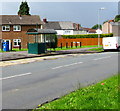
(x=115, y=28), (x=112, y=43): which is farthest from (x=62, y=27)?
(x=112, y=43)

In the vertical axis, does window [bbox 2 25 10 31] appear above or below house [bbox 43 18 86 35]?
below

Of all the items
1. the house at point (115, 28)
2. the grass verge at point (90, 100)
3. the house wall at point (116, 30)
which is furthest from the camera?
the house wall at point (116, 30)

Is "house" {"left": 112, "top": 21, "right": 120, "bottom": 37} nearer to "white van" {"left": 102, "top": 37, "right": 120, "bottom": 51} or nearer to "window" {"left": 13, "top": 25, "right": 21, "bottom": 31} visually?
"window" {"left": 13, "top": 25, "right": 21, "bottom": 31}

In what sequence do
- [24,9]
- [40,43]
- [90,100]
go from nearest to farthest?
1. [90,100]
2. [40,43]
3. [24,9]

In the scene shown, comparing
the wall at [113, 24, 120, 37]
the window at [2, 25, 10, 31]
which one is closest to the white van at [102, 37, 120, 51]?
the window at [2, 25, 10, 31]

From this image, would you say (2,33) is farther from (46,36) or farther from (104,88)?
(104,88)

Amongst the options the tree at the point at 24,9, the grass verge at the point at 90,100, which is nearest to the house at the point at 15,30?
the tree at the point at 24,9

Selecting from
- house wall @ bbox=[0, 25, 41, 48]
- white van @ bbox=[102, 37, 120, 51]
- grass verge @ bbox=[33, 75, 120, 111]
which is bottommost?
grass verge @ bbox=[33, 75, 120, 111]

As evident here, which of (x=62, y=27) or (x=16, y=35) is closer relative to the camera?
(x=16, y=35)

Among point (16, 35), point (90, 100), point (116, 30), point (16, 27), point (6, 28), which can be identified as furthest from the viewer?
point (116, 30)

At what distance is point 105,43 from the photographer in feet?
118

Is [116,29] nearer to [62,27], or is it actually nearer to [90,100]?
[62,27]

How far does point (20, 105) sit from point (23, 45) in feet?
151

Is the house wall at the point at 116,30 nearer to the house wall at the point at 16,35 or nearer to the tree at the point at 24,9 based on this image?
the tree at the point at 24,9
